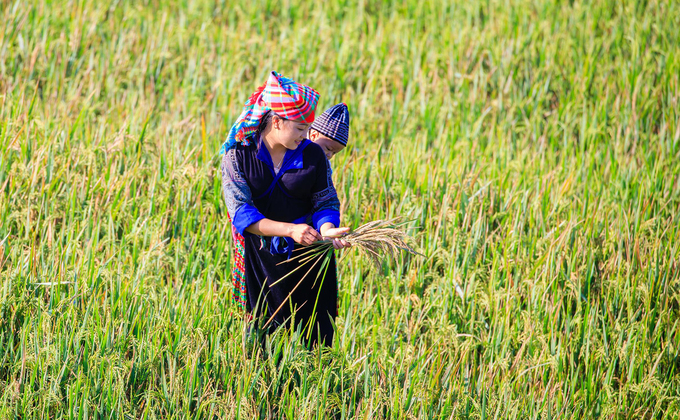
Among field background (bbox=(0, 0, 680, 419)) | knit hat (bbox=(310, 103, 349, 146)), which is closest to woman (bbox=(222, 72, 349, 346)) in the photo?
field background (bbox=(0, 0, 680, 419))

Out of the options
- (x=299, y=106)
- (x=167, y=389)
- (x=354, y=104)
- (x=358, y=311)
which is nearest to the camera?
(x=299, y=106)

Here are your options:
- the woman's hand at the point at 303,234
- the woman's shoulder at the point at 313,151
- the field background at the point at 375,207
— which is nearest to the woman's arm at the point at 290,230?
the woman's hand at the point at 303,234

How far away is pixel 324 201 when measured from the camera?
7.35 ft

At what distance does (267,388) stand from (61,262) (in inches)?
41.7

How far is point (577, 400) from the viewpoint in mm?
2664

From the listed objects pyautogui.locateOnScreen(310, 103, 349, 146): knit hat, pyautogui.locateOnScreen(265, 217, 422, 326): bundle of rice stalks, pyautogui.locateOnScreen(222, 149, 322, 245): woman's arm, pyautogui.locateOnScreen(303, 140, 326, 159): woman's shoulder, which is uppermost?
pyautogui.locateOnScreen(310, 103, 349, 146): knit hat

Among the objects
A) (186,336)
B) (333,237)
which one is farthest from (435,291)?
(186,336)

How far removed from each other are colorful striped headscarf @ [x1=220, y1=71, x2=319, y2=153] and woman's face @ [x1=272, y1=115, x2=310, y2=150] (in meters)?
0.02

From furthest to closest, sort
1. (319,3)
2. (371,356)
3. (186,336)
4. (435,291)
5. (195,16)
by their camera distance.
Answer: (319,3), (195,16), (435,291), (371,356), (186,336)

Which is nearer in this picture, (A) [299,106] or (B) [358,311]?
(A) [299,106]

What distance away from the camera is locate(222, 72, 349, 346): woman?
2.08 m

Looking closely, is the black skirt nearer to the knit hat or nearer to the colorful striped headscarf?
the colorful striped headscarf

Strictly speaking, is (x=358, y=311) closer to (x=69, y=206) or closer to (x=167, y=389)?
(x=167, y=389)

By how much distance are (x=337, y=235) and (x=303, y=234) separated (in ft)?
0.40
